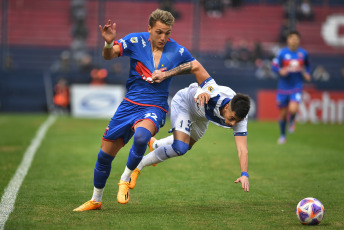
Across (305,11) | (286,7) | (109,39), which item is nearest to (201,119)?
(109,39)

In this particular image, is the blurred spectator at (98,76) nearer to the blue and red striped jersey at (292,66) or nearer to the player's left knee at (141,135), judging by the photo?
the blue and red striped jersey at (292,66)

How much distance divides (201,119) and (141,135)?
1619 millimetres

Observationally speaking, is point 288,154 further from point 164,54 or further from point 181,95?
point 164,54

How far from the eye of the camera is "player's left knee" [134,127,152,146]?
6528 millimetres

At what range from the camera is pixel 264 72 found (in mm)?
24984

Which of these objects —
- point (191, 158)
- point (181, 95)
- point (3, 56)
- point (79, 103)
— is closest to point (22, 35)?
point (3, 56)

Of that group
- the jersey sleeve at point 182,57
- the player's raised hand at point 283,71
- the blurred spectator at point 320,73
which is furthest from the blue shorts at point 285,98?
the blurred spectator at point 320,73

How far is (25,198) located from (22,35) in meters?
21.3

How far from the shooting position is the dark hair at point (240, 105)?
656 centimetres

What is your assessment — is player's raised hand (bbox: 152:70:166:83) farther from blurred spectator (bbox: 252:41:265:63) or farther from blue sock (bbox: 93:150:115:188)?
blurred spectator (bbox: 252:41:265:63)

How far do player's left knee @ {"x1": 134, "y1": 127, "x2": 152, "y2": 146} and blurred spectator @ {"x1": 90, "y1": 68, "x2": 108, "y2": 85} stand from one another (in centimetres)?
1760

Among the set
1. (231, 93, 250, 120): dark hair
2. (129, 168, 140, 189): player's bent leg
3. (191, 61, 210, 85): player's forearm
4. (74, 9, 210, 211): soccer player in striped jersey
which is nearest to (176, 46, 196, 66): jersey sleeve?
(74, 9, 210, 211): soccer player in striped jersey

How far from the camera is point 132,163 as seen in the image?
6.89 meters

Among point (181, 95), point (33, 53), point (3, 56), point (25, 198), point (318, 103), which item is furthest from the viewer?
point (33, 53)
